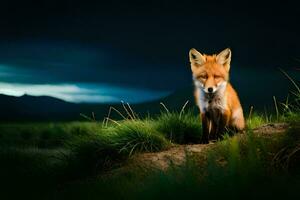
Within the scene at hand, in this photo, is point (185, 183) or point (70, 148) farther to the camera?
point (70, 148)

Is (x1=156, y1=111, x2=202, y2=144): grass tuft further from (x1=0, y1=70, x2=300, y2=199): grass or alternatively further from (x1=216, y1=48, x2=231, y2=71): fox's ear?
(x1=216, y1=48, x2=231, y2=71): fox's ear

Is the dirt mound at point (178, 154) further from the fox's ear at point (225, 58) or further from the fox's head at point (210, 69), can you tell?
the fox's ear at point (225, 58)

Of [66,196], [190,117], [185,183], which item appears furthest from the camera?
[190,117]


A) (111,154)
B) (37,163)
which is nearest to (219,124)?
(111,154)

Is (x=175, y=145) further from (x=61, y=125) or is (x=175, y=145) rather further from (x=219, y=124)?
(x=61, y=125)

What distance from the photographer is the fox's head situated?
9594 mm

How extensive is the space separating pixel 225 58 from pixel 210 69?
43 centimetres

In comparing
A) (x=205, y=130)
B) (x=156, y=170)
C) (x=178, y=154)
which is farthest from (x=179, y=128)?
(x=156, y=170)

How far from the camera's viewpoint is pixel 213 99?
9.99m

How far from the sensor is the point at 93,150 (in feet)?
32.5

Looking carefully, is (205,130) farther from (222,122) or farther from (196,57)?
(196,57)

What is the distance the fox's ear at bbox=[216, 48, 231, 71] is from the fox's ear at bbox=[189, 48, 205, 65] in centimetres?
29

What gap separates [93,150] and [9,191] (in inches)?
77.2

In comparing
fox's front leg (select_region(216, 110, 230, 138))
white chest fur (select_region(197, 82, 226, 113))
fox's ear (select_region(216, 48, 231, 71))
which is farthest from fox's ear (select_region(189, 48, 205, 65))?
fox's front leg (select_region(216, 110, 230, 138))
